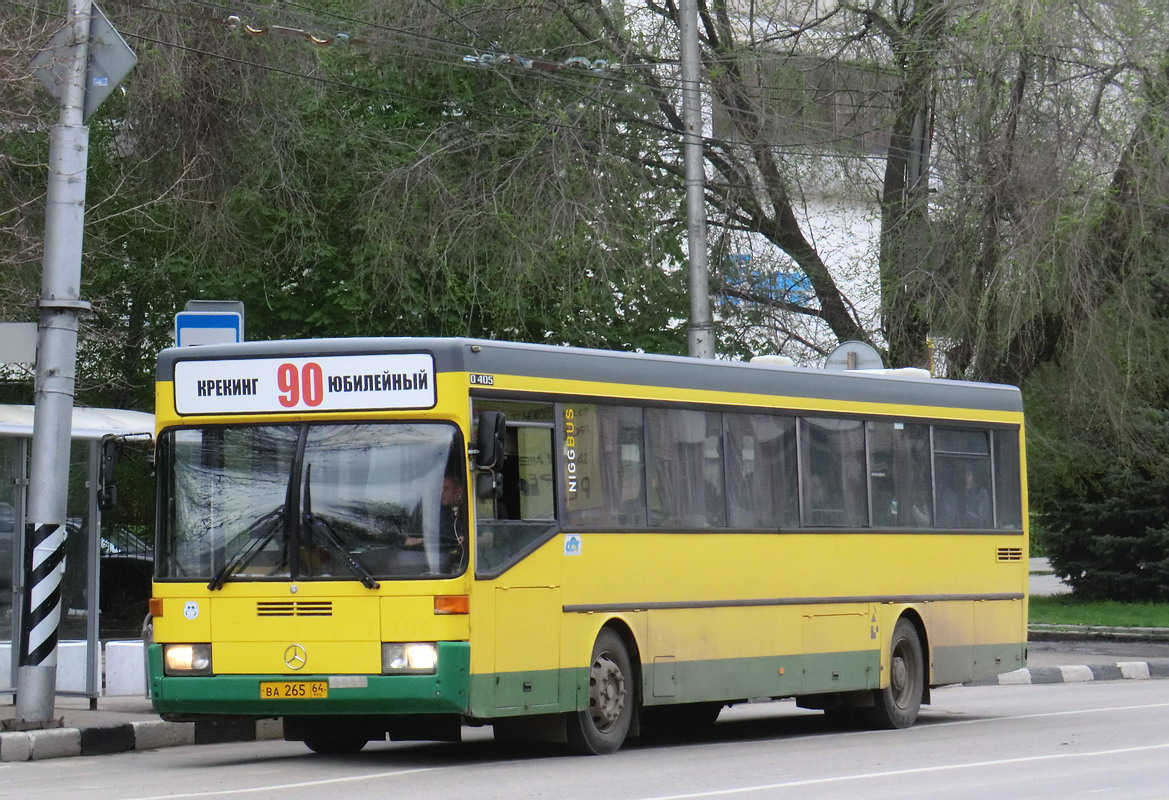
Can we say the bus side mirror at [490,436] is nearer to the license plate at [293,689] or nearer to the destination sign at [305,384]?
the destination sign at [305,384]

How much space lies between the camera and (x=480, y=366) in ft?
38.2

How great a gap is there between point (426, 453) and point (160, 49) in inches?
392

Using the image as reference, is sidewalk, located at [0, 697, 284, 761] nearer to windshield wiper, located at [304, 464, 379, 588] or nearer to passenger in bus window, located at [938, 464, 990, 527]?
windshield wiper, located at [304, 464, 379, 588]

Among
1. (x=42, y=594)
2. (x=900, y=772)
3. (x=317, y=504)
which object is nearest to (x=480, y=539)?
(x=317, y=504)

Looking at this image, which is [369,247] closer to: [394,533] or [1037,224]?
[1037,224]

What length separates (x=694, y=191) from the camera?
19328 millimetres

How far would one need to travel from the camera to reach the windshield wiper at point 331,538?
11.4 m

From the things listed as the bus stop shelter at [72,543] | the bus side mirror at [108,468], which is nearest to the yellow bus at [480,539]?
the bus side mirror at [108,468]

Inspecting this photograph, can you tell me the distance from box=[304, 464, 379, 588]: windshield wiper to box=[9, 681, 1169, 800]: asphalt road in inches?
46.1

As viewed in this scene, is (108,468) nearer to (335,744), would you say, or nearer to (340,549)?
(340,549)

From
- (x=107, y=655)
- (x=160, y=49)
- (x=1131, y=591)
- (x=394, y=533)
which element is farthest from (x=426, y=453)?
(x=1131, y=591)

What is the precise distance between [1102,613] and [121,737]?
69.0 ft

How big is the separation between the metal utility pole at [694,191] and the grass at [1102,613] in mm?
12889

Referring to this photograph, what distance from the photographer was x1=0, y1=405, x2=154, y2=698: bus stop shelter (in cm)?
1533
